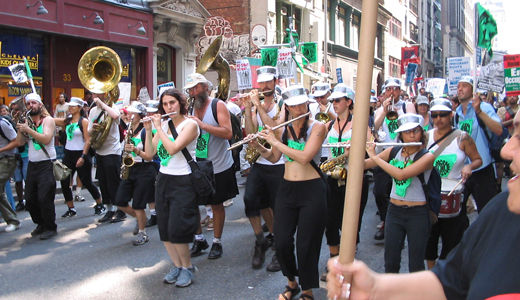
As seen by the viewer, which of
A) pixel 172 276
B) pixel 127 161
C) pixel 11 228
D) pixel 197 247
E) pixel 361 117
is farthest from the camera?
pixel 11 228

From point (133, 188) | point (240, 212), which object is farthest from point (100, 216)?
point (240, 212)

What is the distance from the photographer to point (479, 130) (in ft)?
20.5

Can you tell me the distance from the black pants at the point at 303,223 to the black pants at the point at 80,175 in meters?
4.89

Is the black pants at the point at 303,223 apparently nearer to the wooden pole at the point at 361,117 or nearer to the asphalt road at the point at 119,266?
the asphalt road at the point at 119,266

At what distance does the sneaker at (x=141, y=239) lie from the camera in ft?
22.2

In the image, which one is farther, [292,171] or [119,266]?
[119,266]

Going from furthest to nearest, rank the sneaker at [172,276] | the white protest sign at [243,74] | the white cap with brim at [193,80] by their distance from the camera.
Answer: the white protest sign at [243,74] → the white cap with brim at [193,80] → the sneaker at [172,276]

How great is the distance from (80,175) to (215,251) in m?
3.54

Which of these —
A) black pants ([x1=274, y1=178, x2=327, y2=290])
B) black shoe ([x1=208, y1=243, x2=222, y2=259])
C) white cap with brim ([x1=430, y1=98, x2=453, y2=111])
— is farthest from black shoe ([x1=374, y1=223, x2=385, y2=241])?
black pants ([x1=274, y1=178, x2=327, y2=290])

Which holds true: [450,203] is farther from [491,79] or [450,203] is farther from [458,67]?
[458,67]

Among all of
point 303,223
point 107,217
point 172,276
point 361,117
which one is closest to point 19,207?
point 107,217

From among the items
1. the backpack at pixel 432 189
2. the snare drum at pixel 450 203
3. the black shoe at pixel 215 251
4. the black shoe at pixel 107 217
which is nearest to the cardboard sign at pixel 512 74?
the snare drum at pixel 450 203

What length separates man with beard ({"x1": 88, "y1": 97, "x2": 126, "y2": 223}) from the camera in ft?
26.3

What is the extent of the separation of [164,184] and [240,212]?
375 centimetres
